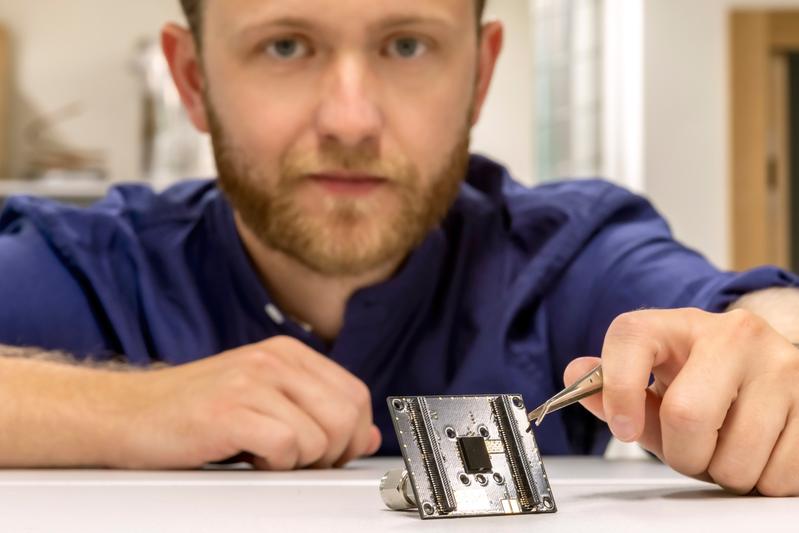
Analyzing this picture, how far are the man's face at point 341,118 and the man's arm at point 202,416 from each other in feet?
0.99

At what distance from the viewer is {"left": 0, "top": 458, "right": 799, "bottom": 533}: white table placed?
45 cm

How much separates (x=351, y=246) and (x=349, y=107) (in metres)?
0.16

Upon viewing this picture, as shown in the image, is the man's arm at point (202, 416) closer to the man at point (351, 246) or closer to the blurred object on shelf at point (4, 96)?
the man at point (351, 246)

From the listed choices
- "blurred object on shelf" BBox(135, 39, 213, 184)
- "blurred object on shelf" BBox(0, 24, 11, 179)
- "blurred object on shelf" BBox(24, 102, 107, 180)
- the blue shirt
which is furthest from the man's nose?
"blurred object on shelf" BBox(0, 24, 11, 179)

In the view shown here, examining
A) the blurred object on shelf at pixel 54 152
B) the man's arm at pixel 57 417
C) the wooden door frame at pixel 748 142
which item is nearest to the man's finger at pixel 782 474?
the man's arm at pixel 57 417

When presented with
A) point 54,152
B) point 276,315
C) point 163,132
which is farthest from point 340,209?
point 54,152

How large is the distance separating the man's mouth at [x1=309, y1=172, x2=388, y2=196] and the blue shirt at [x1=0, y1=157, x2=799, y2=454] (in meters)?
0.13

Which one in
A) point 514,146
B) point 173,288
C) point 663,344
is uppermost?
point 663,344

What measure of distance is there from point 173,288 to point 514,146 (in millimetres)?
2852

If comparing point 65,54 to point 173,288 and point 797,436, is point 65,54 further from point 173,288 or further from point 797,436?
point 797,436

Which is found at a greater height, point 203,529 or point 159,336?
point 203,529

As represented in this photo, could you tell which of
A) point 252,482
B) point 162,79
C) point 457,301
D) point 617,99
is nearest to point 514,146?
point 162,79

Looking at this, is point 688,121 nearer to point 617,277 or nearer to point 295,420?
point 617,277

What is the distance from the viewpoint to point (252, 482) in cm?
68
